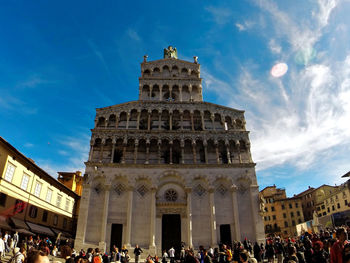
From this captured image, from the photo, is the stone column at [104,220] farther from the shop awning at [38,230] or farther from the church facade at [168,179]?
the shop awning at [38,230]

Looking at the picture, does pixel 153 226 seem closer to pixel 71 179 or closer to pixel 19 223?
pixel 19 223

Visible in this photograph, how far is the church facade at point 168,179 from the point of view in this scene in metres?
27.9

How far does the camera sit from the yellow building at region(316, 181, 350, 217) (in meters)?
51.6

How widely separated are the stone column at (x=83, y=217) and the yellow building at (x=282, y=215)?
51.7 meters

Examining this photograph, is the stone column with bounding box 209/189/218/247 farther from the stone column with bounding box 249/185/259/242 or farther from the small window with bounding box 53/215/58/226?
the small window with bounding box 53/215/58/226

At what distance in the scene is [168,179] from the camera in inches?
1201

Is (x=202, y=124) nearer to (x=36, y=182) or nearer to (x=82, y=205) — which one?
(x=82, y=205)

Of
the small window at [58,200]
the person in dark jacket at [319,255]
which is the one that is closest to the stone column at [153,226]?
the small window at [58,200]

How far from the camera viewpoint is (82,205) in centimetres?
2808

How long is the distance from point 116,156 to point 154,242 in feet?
38.6

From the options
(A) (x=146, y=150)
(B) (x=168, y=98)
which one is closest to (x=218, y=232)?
(A) (x=146, y=150)

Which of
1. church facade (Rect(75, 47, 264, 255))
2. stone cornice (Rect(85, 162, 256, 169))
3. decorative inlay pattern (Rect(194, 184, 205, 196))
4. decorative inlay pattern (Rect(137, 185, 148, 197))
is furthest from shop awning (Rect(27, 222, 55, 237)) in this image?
decorative inlay pattern (Rect(194, 184, 205, 196))

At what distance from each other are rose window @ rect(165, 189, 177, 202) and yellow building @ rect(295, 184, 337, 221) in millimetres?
50653

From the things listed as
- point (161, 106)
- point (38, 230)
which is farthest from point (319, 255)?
point (38, 230)
